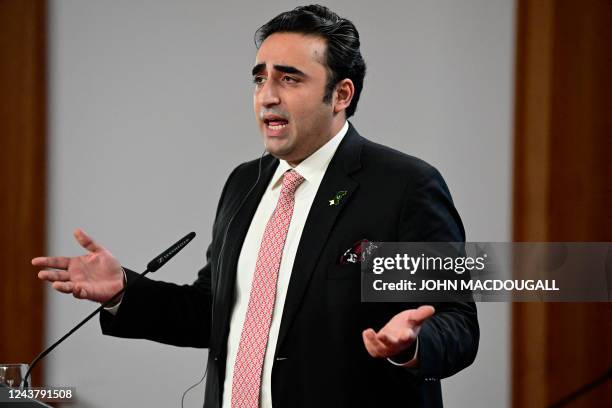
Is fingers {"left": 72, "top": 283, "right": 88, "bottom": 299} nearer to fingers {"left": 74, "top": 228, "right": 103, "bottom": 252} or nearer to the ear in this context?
fingers {"left": 74, "top": 228, "right": 103, "bottom": 252}

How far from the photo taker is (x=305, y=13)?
1937 mm

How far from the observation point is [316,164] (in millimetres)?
1908

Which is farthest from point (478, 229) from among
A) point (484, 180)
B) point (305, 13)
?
point (305, 13)

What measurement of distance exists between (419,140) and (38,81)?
1.50 m

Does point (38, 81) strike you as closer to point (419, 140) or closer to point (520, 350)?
point (419, 140)

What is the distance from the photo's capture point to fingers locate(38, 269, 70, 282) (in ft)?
5.73

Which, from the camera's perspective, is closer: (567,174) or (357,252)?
(357,252)

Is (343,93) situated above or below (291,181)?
above

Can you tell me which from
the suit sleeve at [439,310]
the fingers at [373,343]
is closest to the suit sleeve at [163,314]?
the suit sleeve at [439,310]

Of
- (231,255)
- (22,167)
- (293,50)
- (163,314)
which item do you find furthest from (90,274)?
(22,167)

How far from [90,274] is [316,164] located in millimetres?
585

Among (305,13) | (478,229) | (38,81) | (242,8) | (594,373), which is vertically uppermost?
(242,8)

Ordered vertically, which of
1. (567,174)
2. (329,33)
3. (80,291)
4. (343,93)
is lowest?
(80,291)

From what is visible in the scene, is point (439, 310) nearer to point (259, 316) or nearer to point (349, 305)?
point (349, 305)
